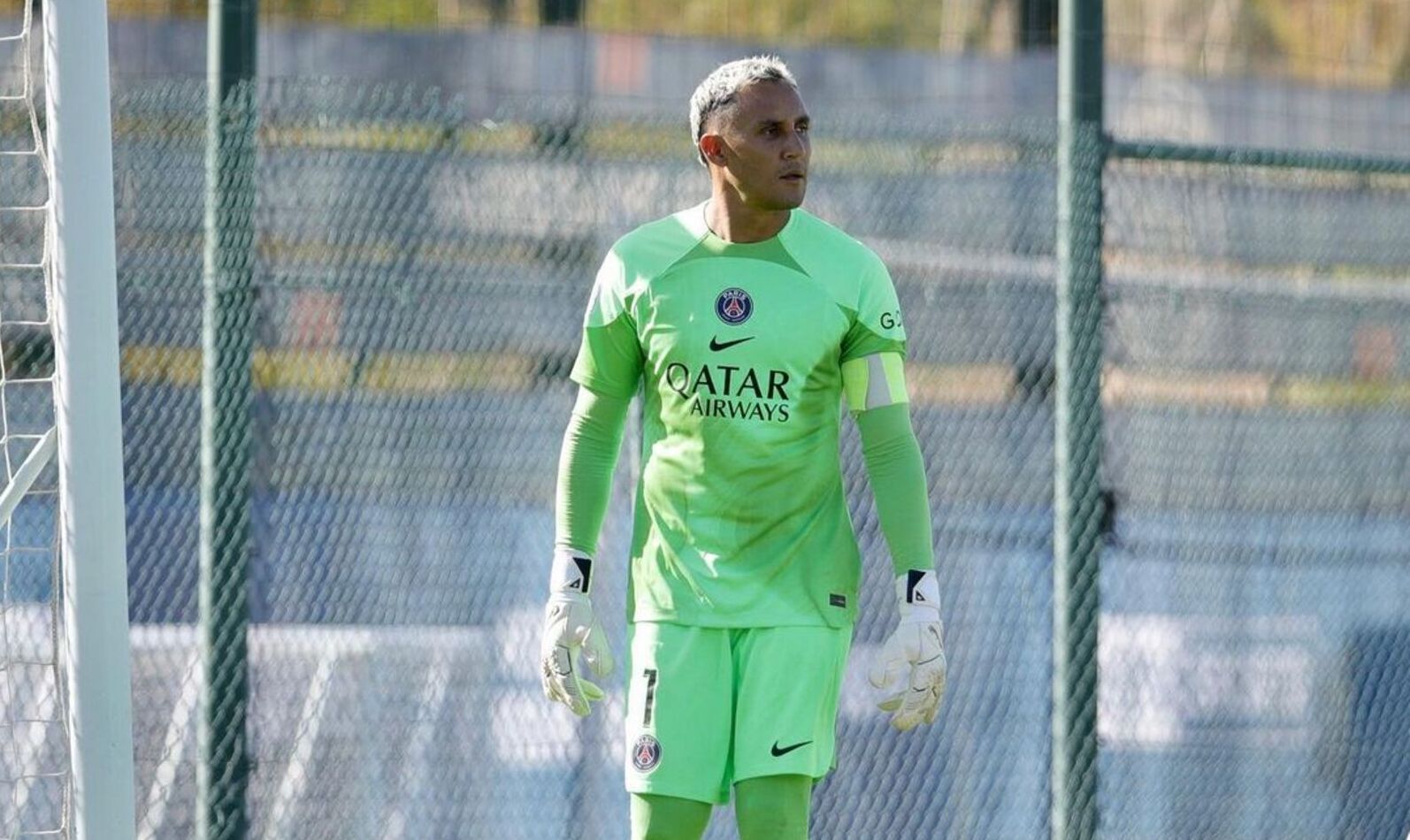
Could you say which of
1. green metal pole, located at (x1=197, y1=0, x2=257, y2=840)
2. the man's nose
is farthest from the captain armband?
green metal pole, located at (x1=197, y1=0, x2=257, y2=840)

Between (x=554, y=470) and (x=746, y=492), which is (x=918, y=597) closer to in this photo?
(x=746, y=492)

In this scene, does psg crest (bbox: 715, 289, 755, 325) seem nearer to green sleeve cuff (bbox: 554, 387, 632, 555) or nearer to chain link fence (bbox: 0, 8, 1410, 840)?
green sleeve cuff (bbox: 554, 387, 632, 555)

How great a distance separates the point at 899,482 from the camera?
4250 mm

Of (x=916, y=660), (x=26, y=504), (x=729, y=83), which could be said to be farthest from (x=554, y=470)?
(x=916, y=660)

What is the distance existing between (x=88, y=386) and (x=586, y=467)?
1093 millimetres

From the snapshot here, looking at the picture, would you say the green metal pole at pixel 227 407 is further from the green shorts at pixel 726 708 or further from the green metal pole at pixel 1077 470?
the green metal pole at pixel 1077 470

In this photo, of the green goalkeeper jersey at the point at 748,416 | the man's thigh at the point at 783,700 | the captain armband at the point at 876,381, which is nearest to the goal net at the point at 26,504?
the green goalkeeper jersey at the point at 748,416

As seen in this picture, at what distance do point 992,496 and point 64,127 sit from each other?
3.07m

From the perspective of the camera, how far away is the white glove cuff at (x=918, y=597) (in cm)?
414

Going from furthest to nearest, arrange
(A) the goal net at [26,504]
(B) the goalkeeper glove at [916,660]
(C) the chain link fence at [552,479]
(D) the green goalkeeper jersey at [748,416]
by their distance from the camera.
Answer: (C) the chain link fence at [552,479] < (A) the goal net at [26,504] < (D) the green goalkeeper jersey at [748,416] < (B) the goalkeeper glove at [916,660]

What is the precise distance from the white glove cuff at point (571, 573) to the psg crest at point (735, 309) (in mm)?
613

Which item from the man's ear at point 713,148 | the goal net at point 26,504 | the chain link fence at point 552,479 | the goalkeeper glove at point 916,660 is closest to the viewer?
the goalkeeper glove at point 916,660

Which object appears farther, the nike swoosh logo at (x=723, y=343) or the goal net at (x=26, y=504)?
the goal net at (x=26, y=504)

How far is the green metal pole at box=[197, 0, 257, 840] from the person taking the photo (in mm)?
6012
